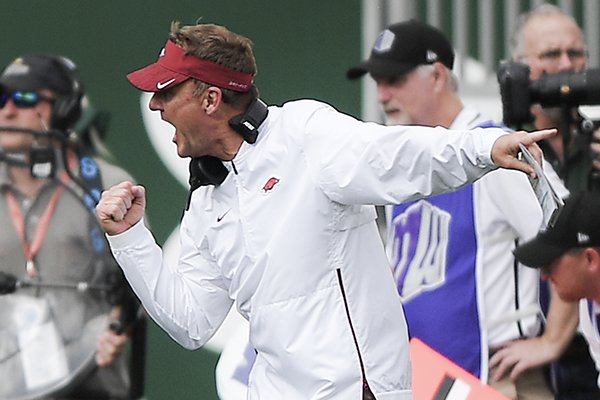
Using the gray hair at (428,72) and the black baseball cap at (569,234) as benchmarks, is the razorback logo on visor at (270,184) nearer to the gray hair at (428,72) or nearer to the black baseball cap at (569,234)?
the black baseball cap at (569,234)

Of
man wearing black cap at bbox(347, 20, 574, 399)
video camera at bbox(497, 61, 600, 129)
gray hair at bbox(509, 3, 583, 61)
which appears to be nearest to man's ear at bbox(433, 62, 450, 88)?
man wearing black cap at bbox(347, 20, 574, 399)

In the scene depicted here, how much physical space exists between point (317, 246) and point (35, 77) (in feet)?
7.57

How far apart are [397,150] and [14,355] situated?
2359 millimetres

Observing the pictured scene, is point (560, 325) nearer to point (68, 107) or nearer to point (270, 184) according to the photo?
point (270, 184)

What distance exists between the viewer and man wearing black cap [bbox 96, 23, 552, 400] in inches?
150

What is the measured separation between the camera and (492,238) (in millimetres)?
4848

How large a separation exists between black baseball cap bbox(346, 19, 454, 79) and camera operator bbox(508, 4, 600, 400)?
290 mm

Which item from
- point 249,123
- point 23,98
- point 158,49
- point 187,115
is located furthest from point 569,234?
point 158,49

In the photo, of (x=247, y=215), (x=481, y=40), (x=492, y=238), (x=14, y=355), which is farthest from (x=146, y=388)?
(x=247, y=215)

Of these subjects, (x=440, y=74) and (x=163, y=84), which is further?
(x=440, y=74)

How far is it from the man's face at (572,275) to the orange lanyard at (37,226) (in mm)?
1945

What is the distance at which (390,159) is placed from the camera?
377 cm

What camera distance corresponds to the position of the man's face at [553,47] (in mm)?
5438

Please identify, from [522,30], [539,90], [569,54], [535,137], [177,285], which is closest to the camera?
[535,137]
